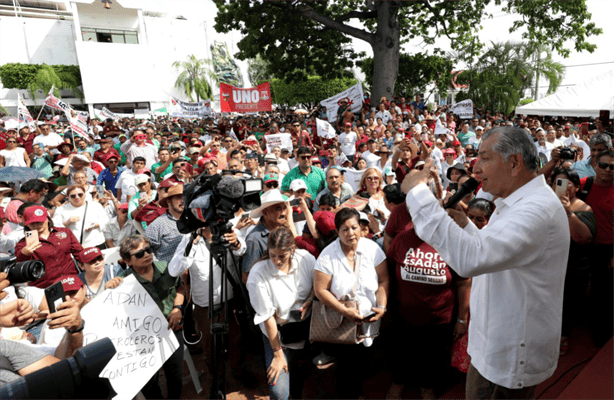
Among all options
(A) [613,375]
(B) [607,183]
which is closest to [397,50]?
(B) [607,183]

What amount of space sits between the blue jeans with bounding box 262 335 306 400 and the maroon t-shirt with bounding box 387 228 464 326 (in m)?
0.92

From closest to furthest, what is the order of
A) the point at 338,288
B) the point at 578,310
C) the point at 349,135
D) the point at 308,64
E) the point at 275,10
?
the point at 338,288, the point at 578,310, the point at 349,135, the point at 275,10, the point at 308,64

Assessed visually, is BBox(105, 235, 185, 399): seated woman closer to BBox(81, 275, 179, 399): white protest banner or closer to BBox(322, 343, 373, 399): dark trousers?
BBox(81, 275, 179, 399): white protest banner

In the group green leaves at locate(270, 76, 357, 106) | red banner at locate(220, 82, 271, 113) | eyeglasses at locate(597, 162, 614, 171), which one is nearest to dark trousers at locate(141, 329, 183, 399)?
eyeglasses at locate(597, 162, 614, 171)

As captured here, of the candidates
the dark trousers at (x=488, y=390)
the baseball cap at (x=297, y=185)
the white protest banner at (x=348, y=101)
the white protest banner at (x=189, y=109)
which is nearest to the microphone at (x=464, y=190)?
the dark trousers at (x=488, y=390)

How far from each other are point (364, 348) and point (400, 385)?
46 centimetres

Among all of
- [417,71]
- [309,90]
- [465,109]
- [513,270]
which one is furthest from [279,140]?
[309,90]

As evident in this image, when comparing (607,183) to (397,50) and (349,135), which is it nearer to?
(349,135)

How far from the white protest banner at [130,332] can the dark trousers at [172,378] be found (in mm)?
128

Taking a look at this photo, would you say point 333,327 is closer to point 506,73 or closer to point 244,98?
point 244,98

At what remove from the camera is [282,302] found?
2877 millimetres

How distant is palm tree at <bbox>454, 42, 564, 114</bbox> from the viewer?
22469 millimetres

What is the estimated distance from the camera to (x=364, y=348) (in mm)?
2992

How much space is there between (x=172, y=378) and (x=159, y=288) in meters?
0.74
